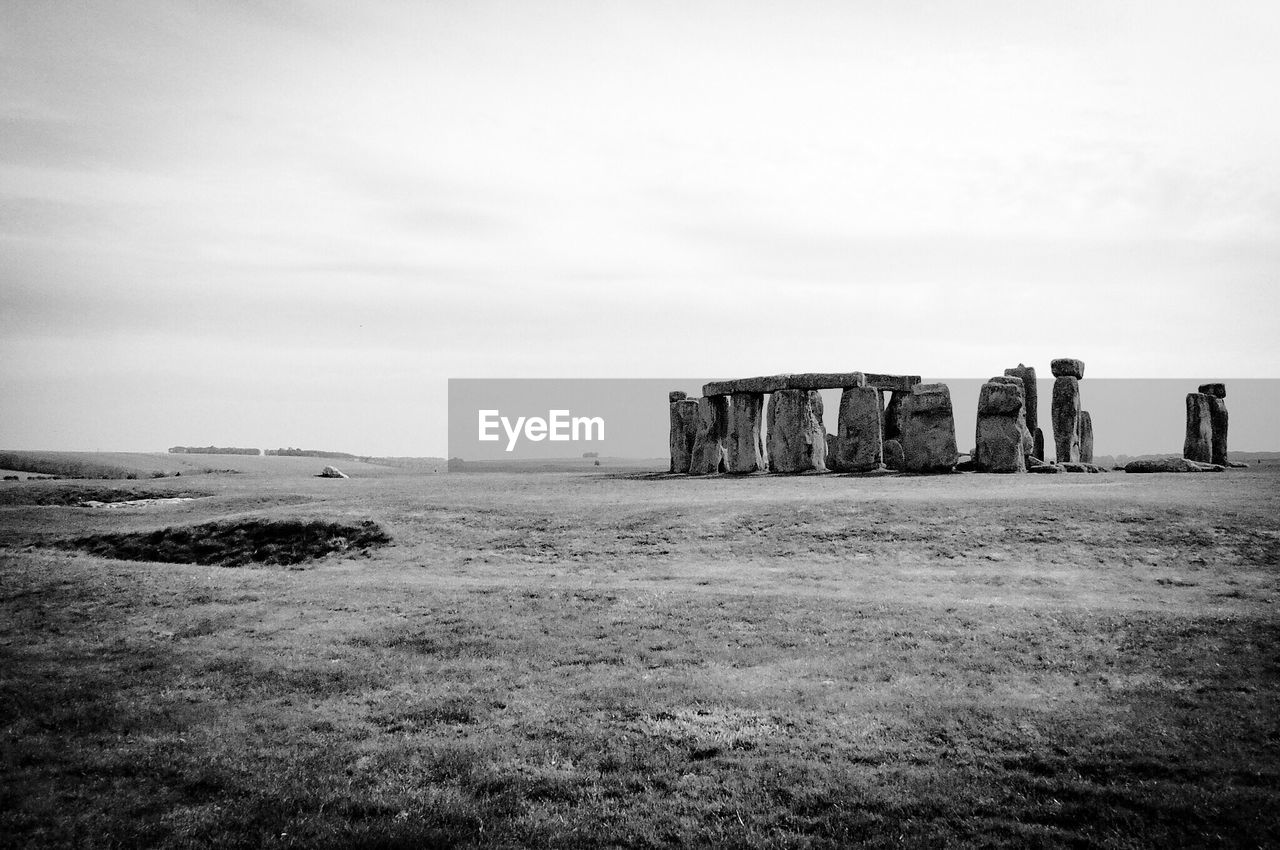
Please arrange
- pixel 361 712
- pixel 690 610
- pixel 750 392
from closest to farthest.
Result: 1. pixel 361 712
2. pixel 690 610
3. pixel 750 392

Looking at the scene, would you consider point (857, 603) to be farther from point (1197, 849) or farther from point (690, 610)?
point (1197, 849)

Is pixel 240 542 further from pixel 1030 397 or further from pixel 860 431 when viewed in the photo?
pixel 1030 397

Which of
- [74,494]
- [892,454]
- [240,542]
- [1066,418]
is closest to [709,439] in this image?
[892,454]

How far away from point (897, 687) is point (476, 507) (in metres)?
17.8

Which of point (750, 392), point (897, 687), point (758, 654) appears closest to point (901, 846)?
point (897, 687)

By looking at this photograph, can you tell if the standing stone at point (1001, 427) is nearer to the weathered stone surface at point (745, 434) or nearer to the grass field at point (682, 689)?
the weathered stone surface at point (745, 434)

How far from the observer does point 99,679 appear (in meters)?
11.5

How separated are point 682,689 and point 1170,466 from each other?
30.1 metres

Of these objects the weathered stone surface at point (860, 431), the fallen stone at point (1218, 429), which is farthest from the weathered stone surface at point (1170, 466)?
the weathered stone surface at point (860, 431)

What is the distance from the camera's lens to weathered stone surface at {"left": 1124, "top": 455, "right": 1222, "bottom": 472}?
33000 mm

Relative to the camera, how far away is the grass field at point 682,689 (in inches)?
313

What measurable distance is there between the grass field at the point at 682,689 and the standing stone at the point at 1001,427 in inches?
433

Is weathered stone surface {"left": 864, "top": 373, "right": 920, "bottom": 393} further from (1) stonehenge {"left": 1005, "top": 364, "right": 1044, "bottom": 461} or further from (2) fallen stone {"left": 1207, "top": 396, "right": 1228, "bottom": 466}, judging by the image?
(2) fallen stone {"left": 1207, "top": 396, "right": 1228, "bottom": 466}

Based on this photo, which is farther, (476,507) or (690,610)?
(476,507)
